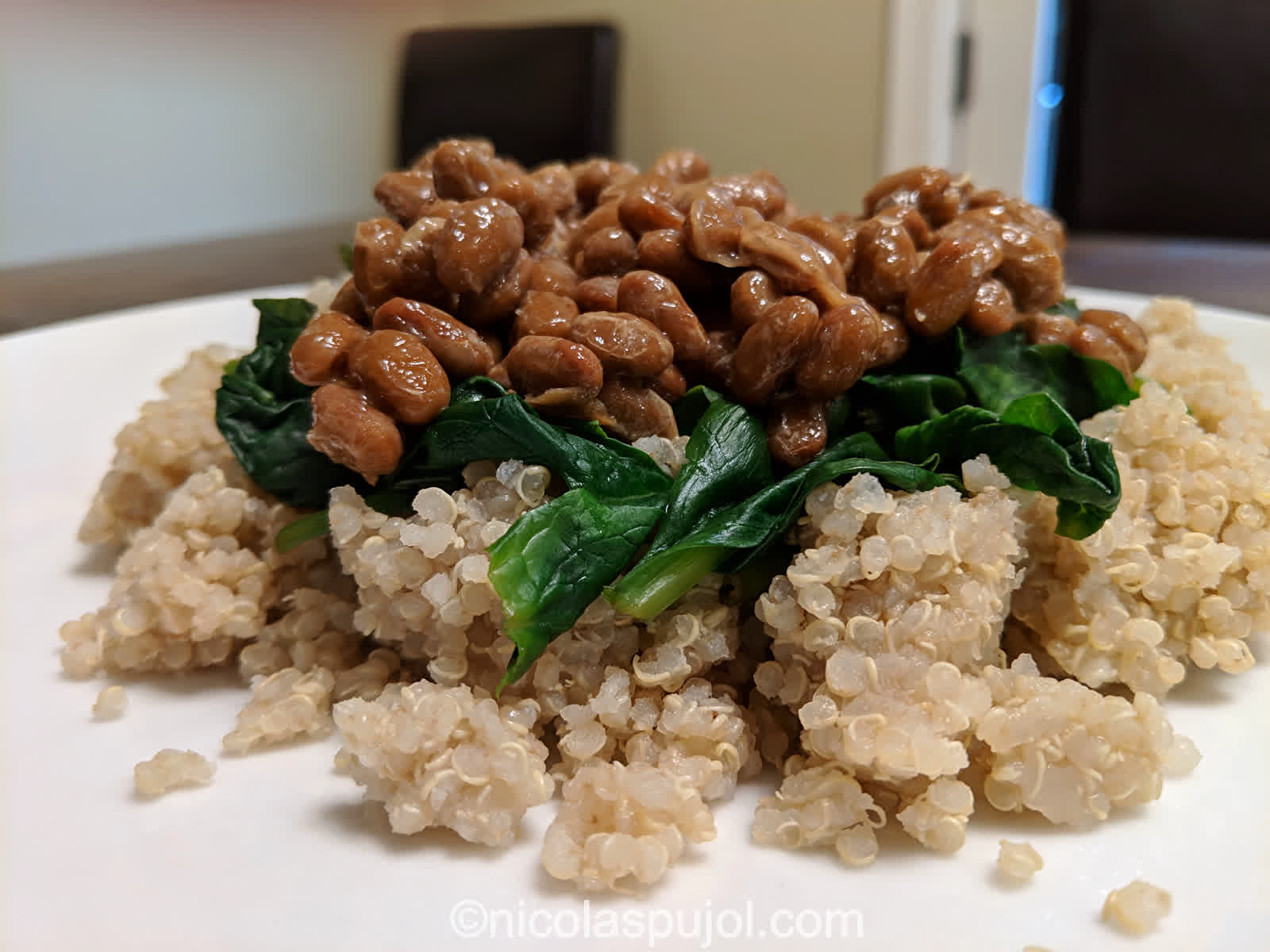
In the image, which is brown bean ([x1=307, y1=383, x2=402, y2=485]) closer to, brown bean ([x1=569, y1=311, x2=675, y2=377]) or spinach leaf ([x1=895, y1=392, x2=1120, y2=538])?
brown bean ([x1=569, y1=311, x2=675, y2=377])

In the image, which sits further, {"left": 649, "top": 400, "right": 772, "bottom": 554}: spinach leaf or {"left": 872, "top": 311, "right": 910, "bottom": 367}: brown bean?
{"left": 872, "top": 311, "right": 910, "bottom": 367}: brown bean

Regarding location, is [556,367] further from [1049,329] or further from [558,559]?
[1049,329]

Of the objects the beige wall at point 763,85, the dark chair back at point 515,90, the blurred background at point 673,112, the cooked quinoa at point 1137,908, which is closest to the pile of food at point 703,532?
the cooked quinoa at point 1137,908

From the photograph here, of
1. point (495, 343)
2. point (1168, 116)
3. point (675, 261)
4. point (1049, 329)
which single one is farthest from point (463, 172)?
point (1168, 116)

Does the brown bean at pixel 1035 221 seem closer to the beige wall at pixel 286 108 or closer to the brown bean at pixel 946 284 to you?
the brown bean at pixel 946 284

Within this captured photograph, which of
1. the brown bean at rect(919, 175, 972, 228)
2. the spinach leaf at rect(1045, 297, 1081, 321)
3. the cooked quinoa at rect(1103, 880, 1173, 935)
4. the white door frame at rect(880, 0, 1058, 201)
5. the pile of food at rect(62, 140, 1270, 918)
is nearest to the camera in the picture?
the cooked quinoa at rect(1103, 880, 1173, 935)

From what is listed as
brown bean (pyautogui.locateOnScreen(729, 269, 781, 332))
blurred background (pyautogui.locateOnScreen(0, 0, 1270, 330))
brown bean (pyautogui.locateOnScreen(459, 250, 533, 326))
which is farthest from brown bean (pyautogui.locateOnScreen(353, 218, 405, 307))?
blurred background (pyautogui.locateOnScreen(0, 0, 1270, 330))
